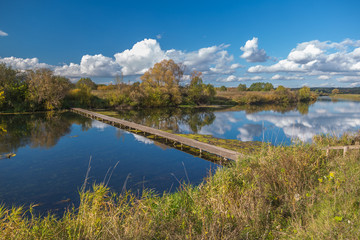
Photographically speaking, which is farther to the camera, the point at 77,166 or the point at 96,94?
the point at 96,94

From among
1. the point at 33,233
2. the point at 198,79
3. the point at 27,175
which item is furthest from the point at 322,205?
the point at 198,79

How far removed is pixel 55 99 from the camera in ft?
109

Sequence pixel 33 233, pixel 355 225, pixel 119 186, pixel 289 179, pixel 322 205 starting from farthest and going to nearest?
pixel 119 186 → pixel 289 179 → pixel 322 205 → pixel 33 233 → pixel 355 225

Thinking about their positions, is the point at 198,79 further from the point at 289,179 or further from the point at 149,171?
the point at 289,179

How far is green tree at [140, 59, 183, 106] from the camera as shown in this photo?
46781 millimetres

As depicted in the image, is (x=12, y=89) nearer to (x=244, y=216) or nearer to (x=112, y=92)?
(x=112, y=92)

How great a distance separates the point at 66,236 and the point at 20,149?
38.2 feet

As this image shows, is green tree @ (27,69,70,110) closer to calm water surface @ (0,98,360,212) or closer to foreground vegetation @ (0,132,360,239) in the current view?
calm water surface @ (0,98,360,212)

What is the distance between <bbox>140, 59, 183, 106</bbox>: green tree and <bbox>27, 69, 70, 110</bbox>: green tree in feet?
58.8

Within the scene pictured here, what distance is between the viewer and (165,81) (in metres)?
49.2

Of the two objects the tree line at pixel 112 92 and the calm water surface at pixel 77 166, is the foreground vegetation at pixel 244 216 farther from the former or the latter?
the tree line at pixel 112 92

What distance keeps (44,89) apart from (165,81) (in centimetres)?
2497

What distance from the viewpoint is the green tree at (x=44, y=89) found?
3114cm

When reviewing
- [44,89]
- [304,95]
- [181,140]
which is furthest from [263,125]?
[304,95]
